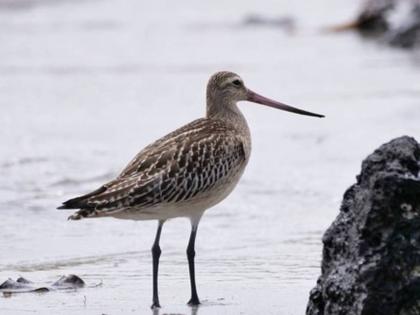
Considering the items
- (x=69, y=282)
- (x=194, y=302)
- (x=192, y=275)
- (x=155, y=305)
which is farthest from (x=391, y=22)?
(x=155, y=305)

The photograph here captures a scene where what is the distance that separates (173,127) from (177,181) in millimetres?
7024

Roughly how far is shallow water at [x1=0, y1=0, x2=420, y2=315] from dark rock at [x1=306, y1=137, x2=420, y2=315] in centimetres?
138

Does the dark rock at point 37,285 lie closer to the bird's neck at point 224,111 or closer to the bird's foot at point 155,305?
the bird's foot at point 155,305

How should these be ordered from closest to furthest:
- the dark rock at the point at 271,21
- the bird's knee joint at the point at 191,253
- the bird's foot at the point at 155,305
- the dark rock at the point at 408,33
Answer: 1. the bird's foot at the point at 155,305
2. the bird's knee joint at the point at 191,253
3. the dark rock at the point at 408,33
4. the dark rock at the point at 271,21

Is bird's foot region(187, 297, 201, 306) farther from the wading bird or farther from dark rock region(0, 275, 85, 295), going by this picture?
dark rock region(0, 275, 85, 295)

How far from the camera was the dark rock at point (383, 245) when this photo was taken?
6.02 m

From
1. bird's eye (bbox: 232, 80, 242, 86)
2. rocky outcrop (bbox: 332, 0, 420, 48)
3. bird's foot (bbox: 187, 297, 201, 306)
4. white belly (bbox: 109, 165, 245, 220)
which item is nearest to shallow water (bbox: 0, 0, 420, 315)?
bird's foot (bbox: 187, 297, 201, 306)

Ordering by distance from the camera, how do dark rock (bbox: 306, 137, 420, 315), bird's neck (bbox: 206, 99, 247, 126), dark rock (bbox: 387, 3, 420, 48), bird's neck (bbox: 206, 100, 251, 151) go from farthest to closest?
dark rock (bbox: 387, 3, 420, 48)
bird's neck (bbox: 206, 99, 247, 126)
bird's neck (bbox: 206, 100, 251, 151)
dark rock (bbox: 306, 137, 420, 315)

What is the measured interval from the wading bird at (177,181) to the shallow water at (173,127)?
0.52m

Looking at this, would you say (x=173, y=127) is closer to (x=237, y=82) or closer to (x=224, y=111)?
(x=237, y=82)

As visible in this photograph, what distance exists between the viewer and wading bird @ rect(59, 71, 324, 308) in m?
8.02

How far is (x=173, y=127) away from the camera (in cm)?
1524

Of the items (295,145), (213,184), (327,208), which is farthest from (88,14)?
(213,184)

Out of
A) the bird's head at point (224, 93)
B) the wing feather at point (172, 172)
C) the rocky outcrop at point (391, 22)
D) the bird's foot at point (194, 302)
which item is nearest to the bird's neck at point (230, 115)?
the bird's head at point (224, 93)
